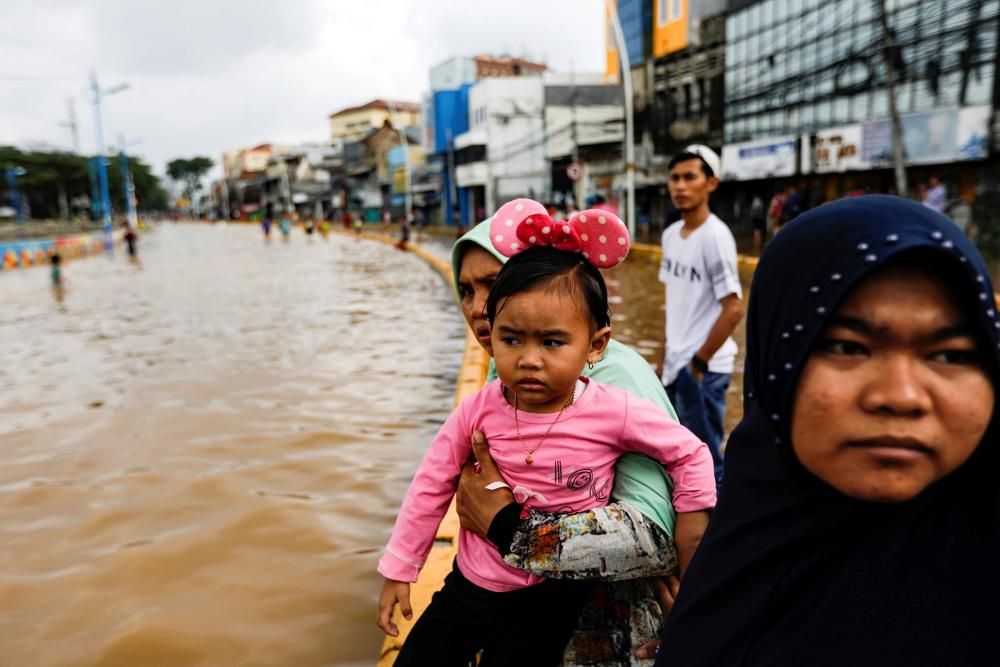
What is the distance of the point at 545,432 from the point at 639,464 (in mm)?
215

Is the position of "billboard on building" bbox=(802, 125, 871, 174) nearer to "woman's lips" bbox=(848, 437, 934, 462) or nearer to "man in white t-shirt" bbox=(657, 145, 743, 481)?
"man in white t-shirt" bbox=(657, 145, 743, 481)

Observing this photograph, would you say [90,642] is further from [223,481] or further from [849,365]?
[849,365]

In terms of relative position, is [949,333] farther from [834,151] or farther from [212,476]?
[834,151]

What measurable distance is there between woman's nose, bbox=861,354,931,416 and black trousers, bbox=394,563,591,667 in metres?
0.87

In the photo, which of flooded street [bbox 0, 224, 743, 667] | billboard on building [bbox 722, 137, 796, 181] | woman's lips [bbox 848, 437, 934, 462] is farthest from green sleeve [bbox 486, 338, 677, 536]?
billboard on building [bbox 722, 137, 796, 181]

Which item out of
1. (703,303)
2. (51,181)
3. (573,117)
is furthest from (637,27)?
(51,181)

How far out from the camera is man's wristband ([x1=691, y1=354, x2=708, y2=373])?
3551 millimetres

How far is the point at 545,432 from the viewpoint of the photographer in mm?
1635

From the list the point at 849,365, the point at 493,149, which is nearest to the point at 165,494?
the point at 849,365

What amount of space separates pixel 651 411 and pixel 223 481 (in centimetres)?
379

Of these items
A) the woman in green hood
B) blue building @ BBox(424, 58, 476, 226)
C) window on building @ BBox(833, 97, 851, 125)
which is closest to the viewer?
the woman in green hood

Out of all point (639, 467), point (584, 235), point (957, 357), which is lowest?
point (639, 467)

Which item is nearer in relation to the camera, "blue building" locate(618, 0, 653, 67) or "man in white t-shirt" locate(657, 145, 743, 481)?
"man in white t-shirt" locate(657, 145, 743, 481)

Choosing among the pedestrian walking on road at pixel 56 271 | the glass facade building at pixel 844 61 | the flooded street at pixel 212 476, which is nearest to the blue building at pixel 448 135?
the glass facade building at pixel 844 61
